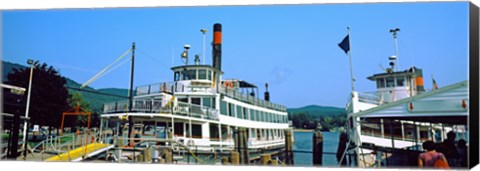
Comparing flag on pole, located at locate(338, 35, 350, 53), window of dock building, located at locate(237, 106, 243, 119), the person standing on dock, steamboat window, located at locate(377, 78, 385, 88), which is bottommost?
the person standing on dock

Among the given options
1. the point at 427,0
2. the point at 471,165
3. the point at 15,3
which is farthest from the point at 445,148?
the point at 15,3

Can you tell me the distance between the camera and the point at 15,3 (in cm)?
1034

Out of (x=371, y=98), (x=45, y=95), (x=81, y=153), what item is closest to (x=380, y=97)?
(x=371, y=98)

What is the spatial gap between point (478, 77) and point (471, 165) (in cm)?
187

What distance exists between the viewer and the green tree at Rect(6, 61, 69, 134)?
79.3 feet

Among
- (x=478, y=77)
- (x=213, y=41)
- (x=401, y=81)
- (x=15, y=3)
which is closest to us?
(x=478, y=77)

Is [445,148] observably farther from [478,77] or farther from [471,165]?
[478,77]

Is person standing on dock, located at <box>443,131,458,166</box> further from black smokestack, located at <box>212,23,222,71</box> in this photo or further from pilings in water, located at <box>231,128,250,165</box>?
black smokestack, located at <box>212,23,222,71</box>

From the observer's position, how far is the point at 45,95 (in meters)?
25.5

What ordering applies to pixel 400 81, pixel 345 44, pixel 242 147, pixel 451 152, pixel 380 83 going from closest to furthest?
1. pixel 451 152
2. pixel 345 44
3. pixel 242 147
4. pixel 400 81
5. pixel 380 83

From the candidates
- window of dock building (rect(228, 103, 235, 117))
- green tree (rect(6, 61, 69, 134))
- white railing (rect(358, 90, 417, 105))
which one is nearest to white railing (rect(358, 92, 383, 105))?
white railing (rect(358, 90, 417, 105))

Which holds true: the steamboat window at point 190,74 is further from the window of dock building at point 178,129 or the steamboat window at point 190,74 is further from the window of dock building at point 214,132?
the window of dock building at point 178,129

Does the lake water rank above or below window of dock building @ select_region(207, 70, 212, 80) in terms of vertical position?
below

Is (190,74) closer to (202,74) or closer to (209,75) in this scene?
(202,74)
